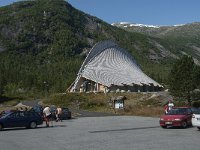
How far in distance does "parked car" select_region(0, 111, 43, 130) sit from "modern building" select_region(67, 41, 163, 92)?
75199 mm

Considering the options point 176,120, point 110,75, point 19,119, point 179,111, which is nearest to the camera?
point 176,120

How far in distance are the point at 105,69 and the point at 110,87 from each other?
11.2m

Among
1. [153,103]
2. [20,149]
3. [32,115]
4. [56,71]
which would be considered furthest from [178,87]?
[56,71]

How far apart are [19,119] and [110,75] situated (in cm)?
8361

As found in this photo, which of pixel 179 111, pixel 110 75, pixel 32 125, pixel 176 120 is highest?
pixel 110 75

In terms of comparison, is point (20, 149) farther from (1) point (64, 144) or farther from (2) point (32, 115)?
(2) point (32, 115)

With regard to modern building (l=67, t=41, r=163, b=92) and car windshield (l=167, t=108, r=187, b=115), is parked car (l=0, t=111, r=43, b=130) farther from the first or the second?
modern building (l=67, t=41, r=163, b=92)

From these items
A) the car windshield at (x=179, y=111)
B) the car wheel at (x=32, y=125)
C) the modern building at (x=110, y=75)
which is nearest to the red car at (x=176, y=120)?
the car windshield at (x=179, y=111)

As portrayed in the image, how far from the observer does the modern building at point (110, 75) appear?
11019cm

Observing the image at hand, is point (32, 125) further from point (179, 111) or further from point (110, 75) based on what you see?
point (110, 75)

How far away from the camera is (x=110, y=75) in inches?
4508

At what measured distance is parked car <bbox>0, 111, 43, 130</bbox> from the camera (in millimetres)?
30797

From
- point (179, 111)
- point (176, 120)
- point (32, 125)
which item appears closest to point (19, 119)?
point (32, 125)

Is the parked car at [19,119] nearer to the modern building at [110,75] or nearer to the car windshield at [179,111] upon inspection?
the car windshield at [179,111]
